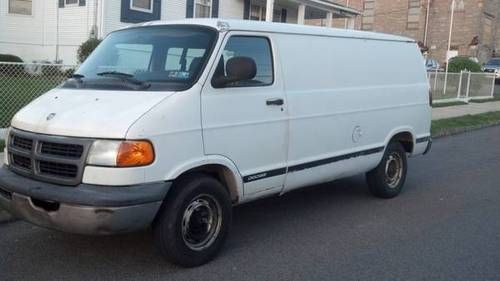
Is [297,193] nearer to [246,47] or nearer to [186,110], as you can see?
[246,47]

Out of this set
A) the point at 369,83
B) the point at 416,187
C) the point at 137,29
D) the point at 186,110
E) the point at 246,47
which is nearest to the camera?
the point at 186,110

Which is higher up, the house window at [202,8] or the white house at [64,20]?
the house window at [202,8]

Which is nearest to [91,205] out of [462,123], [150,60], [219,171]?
[219,171]

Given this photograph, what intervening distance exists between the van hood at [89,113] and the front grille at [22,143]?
0.09m

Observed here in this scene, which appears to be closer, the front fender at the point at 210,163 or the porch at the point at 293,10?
the front fender at the point at 210,163

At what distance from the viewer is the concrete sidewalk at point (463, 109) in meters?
17.2

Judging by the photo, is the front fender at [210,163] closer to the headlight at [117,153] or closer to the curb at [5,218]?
the headlight at [117,153]

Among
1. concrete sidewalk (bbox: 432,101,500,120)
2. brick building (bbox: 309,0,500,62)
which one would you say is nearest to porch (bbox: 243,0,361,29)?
concrete sidewalk (bbox: 432,101,500,120)

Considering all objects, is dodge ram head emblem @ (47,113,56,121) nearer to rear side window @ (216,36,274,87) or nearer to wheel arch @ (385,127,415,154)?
rear side window @ (216,36,274,87)

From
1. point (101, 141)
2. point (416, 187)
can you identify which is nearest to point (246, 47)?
point (101, 141)

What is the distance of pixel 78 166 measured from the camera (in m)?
4.26

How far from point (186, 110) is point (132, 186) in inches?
29.5

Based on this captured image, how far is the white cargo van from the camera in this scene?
4.25 metres

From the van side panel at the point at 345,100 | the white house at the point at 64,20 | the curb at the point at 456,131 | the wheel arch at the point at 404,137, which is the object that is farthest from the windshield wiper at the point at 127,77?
the white house at the point at 64,20
